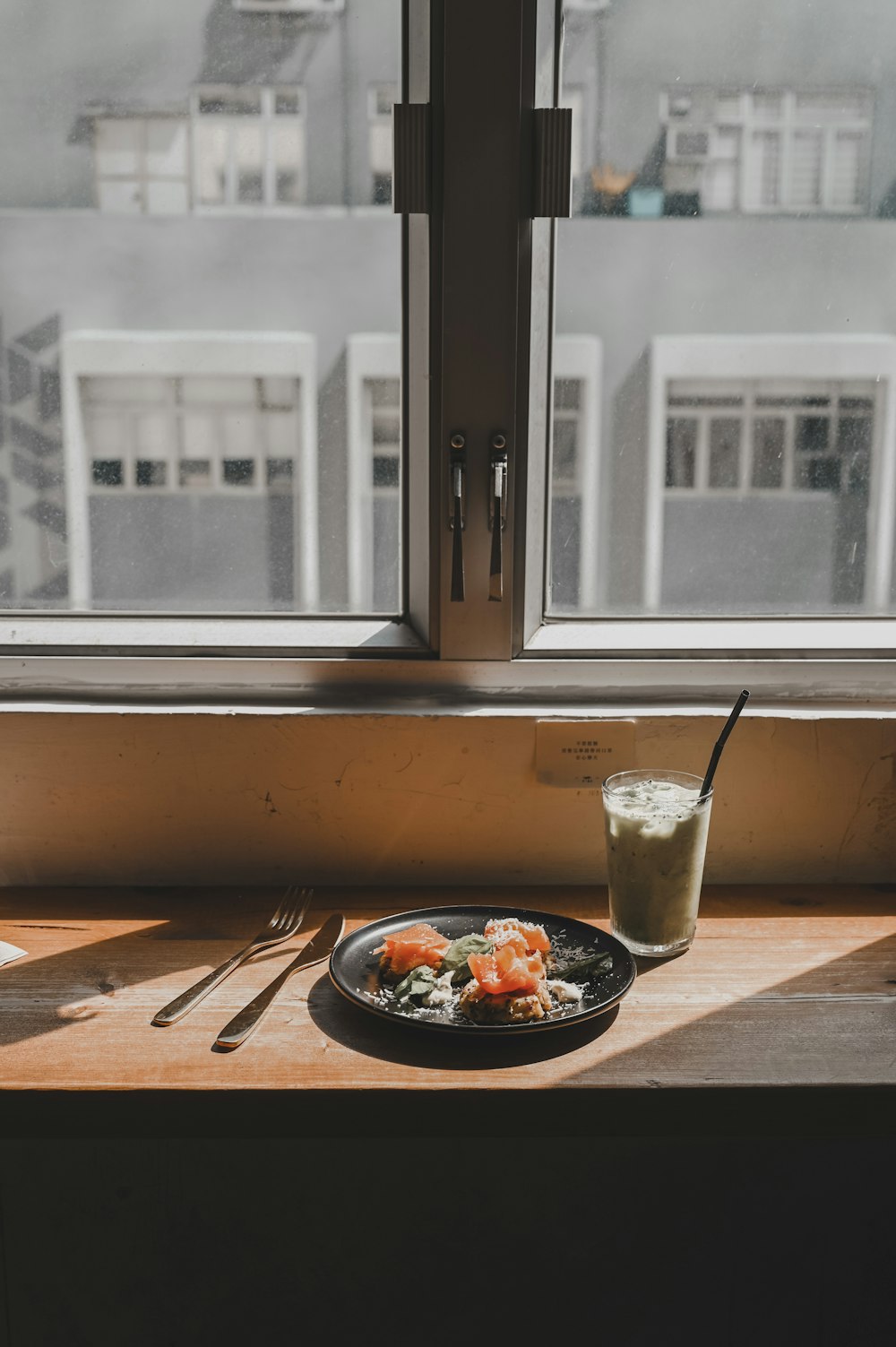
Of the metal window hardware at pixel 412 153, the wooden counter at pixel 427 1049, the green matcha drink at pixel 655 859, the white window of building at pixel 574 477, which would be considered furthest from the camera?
the white window of building at pixel 574 477

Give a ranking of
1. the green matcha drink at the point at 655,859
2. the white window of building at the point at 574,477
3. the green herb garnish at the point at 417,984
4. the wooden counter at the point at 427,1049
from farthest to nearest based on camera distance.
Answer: the white window of building at the point at 574,477, the green matcha drink at the point at 655,859, the green herb garnish at the point at 417,984, the wooden counter at the point at 427,1049

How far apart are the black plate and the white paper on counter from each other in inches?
13.3

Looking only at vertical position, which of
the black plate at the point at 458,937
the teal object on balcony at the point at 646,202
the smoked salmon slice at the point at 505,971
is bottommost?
the black plate at the point at 458,937

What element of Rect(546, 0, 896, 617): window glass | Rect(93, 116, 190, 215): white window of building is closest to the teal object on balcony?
Rect(546, 0, 896, 617): window glass

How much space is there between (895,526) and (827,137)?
1.59ft

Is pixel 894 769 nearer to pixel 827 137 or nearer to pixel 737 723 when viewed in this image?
pixel 737 723

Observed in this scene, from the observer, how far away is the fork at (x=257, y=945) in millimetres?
983

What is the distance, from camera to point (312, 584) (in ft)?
4.54

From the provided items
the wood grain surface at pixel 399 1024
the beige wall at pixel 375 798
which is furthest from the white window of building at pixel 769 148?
the wood grain surface at pixel 399 1024

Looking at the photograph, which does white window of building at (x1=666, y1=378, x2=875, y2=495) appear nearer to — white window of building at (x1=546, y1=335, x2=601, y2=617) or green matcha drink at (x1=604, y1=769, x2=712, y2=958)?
white window of building at (x1=546, y1=335, x2=601, y2=617)

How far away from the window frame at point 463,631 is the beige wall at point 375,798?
6 centimetres

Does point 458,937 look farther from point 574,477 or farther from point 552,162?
point 552,162

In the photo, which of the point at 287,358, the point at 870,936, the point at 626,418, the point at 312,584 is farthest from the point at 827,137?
the point at 870,936

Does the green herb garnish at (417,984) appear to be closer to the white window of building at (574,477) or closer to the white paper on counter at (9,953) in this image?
the white paper on counter at (9,953)
